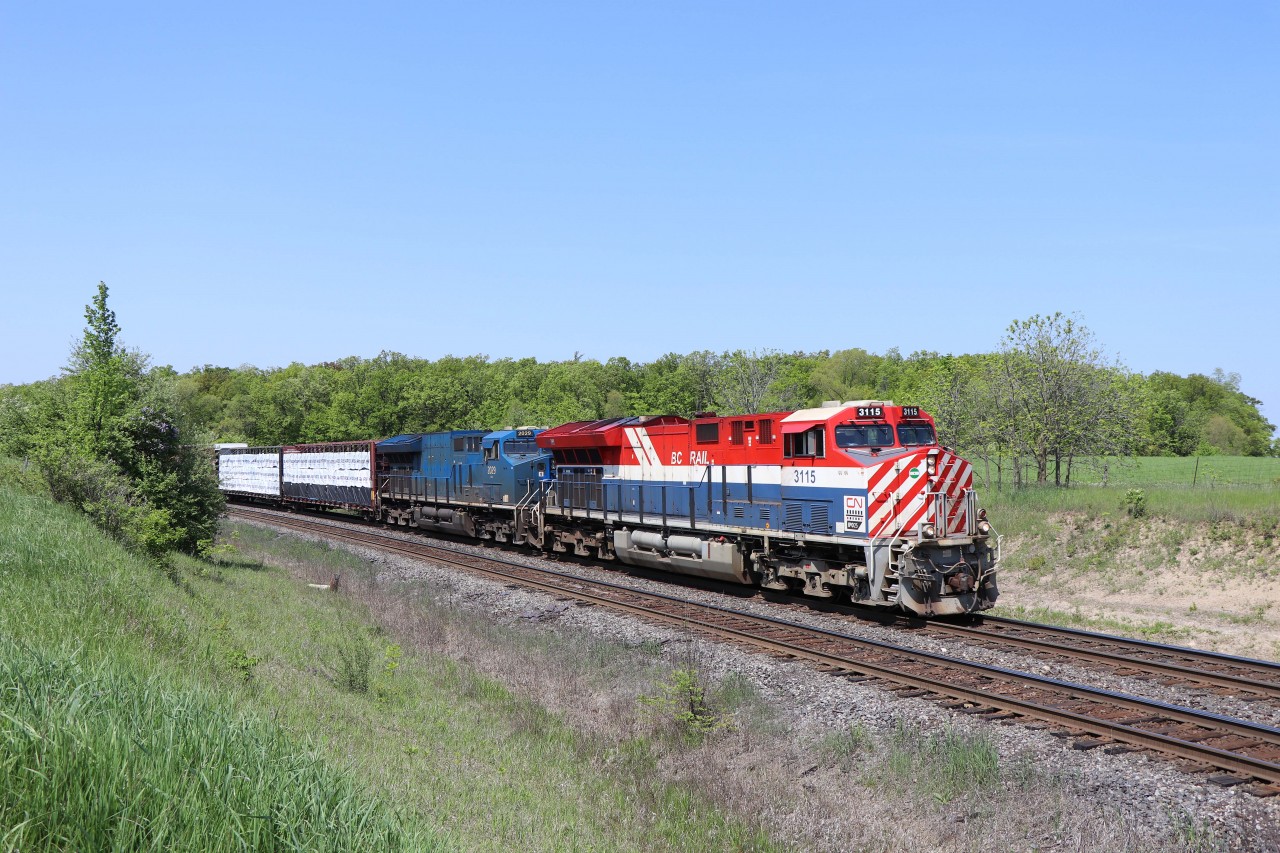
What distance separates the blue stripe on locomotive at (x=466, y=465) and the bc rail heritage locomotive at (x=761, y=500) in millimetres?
76

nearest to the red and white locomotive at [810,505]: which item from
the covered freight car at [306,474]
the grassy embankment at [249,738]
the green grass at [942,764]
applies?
the green grass at [942,764]

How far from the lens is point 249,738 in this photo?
477 centimetres

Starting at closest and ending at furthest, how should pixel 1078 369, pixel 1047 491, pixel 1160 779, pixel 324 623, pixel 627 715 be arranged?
1. pixel 1160 779
2. pixel 627 715
3. pixel 324 623
4. pixel 1047 491
5. pixel 1078 369

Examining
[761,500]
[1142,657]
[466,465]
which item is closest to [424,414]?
[466,465]

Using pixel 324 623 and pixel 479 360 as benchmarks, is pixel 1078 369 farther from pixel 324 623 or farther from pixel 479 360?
pixel 479 360

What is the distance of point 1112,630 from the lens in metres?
15.0

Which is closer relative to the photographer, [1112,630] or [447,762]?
[447,762]

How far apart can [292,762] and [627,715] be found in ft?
18.9

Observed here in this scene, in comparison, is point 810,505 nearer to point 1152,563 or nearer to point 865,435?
point 865,435

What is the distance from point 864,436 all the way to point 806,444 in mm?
1033

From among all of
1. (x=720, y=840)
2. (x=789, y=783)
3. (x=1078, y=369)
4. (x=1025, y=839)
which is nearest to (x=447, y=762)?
(x=720, y=840)

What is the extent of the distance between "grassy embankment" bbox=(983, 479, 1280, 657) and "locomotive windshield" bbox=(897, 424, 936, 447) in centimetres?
386

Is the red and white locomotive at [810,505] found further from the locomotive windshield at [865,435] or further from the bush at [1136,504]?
the bush at [1136,504]

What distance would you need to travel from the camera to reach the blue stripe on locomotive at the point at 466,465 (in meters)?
25.1
